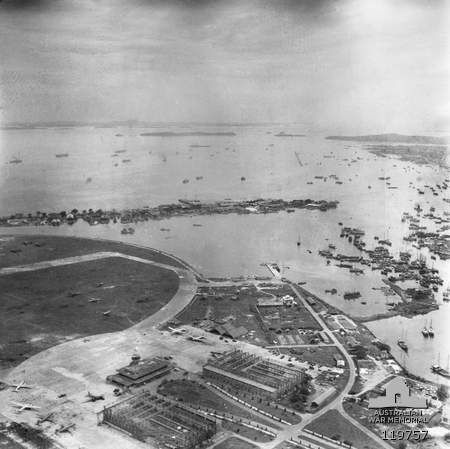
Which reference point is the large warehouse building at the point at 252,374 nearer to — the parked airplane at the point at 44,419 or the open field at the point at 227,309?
the open field at the point at 227,309

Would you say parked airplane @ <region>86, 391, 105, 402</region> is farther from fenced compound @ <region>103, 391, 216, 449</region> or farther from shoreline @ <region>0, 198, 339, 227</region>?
shoreline @ <region>0, 198, 339, 227</region>

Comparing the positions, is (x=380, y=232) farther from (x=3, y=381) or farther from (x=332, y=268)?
(x=3, y=381)

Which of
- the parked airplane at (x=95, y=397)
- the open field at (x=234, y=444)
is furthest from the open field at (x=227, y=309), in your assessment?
the open field at (x=234, y=444)

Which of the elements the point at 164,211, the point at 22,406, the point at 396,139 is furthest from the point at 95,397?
the point at 396,139

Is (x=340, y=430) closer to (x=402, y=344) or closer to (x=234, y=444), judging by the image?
(x=234, y=444)

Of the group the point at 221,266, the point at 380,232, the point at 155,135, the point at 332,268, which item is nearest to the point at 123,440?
the point at 221,266

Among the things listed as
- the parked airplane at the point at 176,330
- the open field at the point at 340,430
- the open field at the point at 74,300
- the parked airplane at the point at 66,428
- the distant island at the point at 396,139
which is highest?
the distant island at the point at 396,139

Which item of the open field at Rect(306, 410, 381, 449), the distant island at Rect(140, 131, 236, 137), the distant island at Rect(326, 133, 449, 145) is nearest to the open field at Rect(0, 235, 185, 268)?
the open field at Rect(306, 410, 381, 449)
